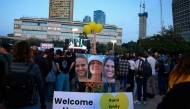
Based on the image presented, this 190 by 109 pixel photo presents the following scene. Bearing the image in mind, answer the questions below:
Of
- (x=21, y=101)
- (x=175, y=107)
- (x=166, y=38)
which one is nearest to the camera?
(x=175, y=107)

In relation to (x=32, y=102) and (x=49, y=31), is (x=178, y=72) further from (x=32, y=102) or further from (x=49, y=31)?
(x=49, y=31)

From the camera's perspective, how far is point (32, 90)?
339cm

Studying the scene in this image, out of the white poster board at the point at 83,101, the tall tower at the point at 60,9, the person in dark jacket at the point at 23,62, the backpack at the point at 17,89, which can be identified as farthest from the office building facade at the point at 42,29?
the backpack at the point at 17,89

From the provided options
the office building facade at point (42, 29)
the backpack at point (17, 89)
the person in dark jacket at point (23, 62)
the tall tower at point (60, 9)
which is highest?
the tall tower at point (60, 9)

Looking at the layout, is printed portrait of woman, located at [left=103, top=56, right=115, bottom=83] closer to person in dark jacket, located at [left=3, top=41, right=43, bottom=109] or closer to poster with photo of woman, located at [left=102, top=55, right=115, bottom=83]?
poster with photo of woman, located at [left=102, top=55, right=115, bottom=83]

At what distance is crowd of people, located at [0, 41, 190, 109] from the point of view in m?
2.58

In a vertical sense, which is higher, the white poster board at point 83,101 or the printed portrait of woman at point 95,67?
the printed portrait of woman at point 95,67

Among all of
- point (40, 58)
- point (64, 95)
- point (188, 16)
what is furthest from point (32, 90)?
point (188, 16)

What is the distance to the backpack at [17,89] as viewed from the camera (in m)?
3.16

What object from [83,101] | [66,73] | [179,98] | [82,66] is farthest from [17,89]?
[66,73]

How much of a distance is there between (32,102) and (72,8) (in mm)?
174242

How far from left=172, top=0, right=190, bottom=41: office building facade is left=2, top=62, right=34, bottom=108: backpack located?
86.9 metres

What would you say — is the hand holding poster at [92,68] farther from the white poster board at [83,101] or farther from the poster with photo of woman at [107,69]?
the white poster board at [83,101]

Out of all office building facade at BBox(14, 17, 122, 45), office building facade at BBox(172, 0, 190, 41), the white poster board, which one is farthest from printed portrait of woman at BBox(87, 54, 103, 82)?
office building facade at BBox(14, 17, 122, 45)
